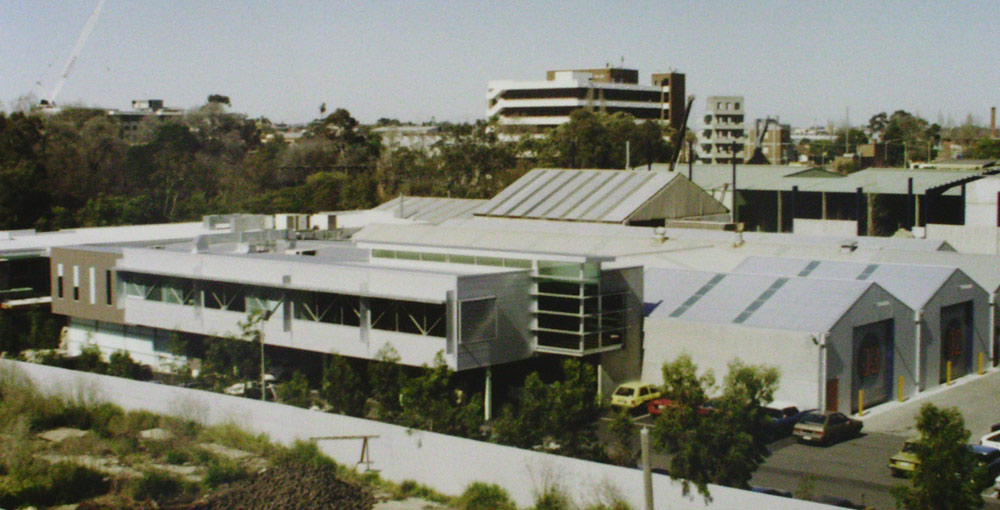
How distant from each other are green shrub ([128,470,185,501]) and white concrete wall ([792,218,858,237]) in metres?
37.6

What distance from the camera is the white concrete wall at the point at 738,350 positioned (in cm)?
2480

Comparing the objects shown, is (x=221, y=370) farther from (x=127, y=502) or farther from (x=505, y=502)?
(x=505, y=502)

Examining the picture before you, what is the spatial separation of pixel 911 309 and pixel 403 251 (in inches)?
499

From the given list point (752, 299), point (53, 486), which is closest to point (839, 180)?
point (752, 299)

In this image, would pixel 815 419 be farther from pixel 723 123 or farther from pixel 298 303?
pixel 723 123

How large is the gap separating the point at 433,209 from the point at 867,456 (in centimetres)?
3313

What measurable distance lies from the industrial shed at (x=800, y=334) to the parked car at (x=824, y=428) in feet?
5.28

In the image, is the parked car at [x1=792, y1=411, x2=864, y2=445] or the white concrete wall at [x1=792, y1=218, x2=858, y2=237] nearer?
the parked car at [x1=792, y1=411, x2=864, y2=445]

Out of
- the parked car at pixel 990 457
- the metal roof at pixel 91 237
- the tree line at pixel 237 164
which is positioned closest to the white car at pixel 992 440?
the parked car at pixel 990 457

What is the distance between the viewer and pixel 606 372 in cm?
2684

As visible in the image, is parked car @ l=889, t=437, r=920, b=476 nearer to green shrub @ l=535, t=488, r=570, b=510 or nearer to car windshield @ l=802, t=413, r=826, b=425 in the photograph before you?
car windshield @ l=802, t=413, r=826, b=425

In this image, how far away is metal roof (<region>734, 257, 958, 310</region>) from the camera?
28422 mm

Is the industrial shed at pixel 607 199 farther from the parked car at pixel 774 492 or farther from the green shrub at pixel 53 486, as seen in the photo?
the parked car at pixel 774 492

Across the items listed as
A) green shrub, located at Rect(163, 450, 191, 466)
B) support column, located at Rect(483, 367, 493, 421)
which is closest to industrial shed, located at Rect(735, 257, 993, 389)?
support column, located at Rect(483, 367, 493, 421)
